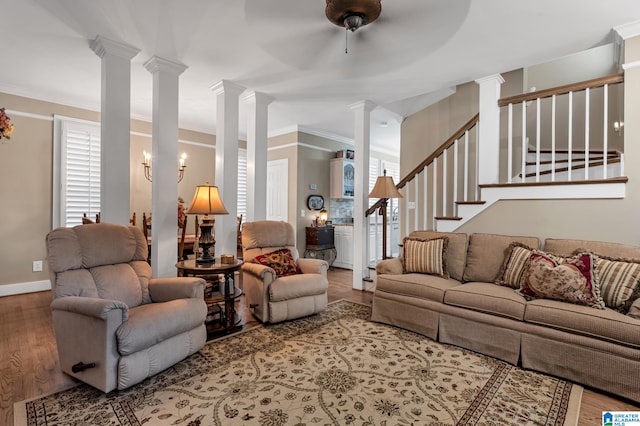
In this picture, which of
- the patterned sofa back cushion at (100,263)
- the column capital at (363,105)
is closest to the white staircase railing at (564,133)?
the column capital at (363,105)

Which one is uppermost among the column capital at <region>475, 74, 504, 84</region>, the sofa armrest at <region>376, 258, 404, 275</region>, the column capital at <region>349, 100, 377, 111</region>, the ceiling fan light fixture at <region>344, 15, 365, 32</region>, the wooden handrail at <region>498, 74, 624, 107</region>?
the column capital at <region>349, 100, 377, 111</region>

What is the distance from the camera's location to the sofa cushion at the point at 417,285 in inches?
118

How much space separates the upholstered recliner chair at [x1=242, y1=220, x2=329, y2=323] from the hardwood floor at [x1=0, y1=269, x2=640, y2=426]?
0.85 feet

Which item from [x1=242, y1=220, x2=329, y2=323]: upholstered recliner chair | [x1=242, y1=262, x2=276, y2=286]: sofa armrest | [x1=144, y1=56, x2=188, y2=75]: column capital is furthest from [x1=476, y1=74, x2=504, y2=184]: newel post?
[x1=144, y1=56, x2=188, y2=75]: column capital

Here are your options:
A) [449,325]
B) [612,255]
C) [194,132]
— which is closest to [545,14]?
[612,255]

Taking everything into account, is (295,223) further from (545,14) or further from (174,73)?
(545,14)

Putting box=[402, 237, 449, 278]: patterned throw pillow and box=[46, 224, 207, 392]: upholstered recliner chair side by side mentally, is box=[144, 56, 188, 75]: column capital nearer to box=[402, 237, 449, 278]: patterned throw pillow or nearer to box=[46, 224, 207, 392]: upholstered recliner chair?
box=[46, 224, 207, 392]: upholstered recliner chair

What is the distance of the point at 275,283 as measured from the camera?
3295 mm

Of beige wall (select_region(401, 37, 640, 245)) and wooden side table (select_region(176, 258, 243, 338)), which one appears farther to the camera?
wooden side table (select_region(176, 258, 243, 338))

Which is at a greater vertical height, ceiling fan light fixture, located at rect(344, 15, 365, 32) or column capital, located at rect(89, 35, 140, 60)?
column capital, located at rect(89, 35, 140, 60)

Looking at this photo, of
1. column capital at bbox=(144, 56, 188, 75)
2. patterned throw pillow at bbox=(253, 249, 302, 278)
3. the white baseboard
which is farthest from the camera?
the white baseboard

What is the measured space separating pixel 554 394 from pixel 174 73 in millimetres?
4305

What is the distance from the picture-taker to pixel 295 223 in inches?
248

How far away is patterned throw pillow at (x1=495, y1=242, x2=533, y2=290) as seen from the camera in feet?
9.43
